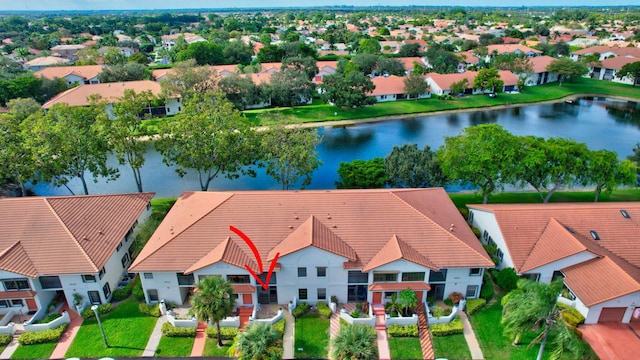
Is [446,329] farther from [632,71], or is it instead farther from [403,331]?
[632,71]

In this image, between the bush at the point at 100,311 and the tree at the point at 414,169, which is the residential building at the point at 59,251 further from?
the tree at the point at 414,169

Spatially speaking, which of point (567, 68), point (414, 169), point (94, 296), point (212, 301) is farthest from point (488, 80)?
point (94, 296)

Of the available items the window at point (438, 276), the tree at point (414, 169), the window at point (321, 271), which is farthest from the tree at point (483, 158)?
the window at point (321, 271)

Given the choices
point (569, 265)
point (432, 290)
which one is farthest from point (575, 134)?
point (432, 290)

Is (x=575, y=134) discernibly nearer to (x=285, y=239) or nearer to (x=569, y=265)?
(x=569, y=265)

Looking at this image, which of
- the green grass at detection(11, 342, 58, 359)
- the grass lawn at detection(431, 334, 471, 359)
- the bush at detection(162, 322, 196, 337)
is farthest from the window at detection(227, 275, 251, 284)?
the grass lawn at detection(431, 334, 471, 359)

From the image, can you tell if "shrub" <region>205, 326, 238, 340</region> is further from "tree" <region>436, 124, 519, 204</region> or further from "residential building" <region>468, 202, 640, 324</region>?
"tree" <region>436, 124, 519, 204</region>

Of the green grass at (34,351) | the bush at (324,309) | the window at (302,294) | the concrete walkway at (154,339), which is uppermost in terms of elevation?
the window at (302,294)
